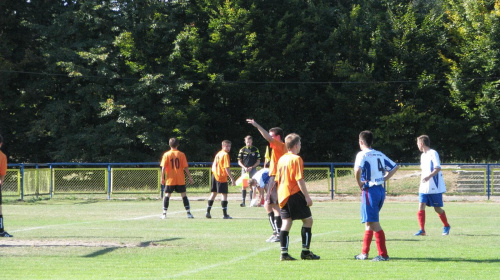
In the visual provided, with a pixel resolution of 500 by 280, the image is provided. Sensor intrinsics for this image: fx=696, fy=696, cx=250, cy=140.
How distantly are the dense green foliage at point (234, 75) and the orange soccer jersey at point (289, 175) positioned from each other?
103 ft

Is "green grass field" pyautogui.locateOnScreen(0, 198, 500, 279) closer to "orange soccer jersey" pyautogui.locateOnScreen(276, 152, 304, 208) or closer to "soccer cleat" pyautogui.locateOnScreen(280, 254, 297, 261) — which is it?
"soccer cleat" pyautogui.locateOnScreen(280, 254, 297, 261)

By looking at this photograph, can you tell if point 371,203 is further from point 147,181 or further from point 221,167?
point 147,181

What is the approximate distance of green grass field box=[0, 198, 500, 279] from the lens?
8.75 metres

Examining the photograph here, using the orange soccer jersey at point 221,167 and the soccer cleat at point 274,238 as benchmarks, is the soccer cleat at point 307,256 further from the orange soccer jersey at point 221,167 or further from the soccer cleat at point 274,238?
the orange soccer jersey at point 221,167

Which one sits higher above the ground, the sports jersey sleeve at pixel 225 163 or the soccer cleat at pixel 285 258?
the sports jersey sleeve at pixel 225 163

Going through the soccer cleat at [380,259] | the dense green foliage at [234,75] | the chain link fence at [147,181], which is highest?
the dense green foliage at [234,75]

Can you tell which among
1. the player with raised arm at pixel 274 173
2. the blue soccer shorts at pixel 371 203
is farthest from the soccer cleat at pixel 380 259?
the player with raised arm at pixel 274 173

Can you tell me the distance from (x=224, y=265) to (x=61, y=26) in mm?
35651

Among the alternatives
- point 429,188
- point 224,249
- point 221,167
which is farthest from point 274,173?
point 221,167

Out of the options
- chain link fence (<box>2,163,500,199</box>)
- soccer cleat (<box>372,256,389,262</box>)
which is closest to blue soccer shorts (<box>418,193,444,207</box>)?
soccer cleat (<box>372,256,389,262</box>)

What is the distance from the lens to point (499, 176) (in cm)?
2892

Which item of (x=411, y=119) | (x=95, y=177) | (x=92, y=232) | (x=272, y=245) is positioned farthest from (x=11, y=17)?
(x=272, y=245)

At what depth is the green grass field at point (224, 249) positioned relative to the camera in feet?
28.7

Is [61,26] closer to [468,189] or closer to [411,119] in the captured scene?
[411,119]
